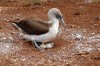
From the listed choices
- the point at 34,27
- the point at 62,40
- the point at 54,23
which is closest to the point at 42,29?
the point at 34,27

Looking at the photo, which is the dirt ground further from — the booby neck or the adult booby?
the booby neck

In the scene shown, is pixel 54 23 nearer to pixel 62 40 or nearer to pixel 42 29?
pixel 42 29

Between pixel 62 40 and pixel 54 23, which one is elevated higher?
pixel 54 23

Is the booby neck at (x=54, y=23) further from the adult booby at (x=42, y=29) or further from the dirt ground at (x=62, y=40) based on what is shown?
the dirt ground at (x=62, y=40)

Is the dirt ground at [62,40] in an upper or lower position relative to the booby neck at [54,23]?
lower

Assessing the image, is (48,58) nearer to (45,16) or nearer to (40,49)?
(40,49)

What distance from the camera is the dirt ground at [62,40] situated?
752 cm

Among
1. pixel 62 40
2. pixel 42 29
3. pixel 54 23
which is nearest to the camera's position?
pixel 42 29

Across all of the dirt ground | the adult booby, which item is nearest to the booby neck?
the adult booby

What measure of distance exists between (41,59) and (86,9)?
3.57 meters

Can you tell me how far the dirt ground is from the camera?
24.7 feet

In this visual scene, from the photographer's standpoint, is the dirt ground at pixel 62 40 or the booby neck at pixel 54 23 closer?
the dirt ground at pixel 62 40

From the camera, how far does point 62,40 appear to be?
8.51 metres

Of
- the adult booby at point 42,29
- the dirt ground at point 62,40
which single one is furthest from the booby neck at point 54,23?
the dirt ground at point 62,40
